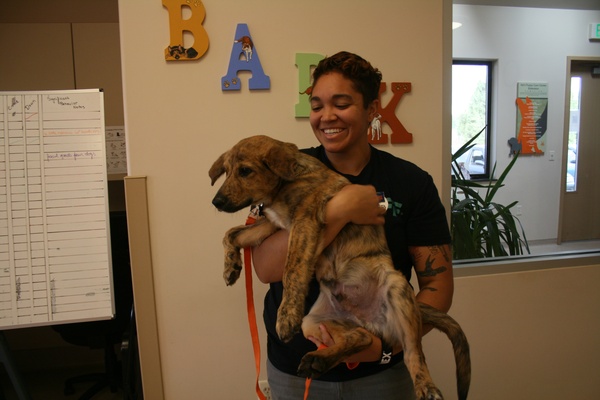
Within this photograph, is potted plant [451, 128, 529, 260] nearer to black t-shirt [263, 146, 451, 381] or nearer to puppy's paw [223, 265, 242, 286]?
black t-shirt [263, 146, 451, 381]

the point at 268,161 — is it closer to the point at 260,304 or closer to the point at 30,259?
the point at 260,304

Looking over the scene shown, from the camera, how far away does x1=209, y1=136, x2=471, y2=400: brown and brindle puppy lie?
1.21 meters

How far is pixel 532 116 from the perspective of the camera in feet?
12.3

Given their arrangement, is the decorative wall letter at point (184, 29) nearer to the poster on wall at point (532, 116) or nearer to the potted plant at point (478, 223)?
the potted plant at point (478, 223)

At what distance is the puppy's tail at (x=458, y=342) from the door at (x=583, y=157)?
2651mm

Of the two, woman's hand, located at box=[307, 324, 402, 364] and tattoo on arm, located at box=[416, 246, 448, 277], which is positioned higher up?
tattoo on arm, located at box=[416, 246, 448, 277]

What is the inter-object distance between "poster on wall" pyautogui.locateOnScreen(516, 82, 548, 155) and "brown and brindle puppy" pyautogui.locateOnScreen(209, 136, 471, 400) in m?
3.10

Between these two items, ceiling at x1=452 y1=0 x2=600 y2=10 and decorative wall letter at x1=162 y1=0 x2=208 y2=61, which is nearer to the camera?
decorative wall letter at x1=162 y1=0 x2=208 y2=61

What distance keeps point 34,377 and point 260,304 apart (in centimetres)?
262

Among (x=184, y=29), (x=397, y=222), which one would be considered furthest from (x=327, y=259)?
(x=184, y=29)

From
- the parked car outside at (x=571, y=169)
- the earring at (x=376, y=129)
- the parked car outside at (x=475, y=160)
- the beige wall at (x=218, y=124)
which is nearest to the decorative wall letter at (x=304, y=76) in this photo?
the beige wall at (x=218, y=124)

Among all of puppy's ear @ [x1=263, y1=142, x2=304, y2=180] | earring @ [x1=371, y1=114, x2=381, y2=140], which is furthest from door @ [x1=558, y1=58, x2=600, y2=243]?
puppy's ear @ [x1=263, y1=142, x2=304, y2=180]

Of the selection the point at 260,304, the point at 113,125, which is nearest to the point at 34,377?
the point at 113,125

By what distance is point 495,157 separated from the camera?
3748 mm
